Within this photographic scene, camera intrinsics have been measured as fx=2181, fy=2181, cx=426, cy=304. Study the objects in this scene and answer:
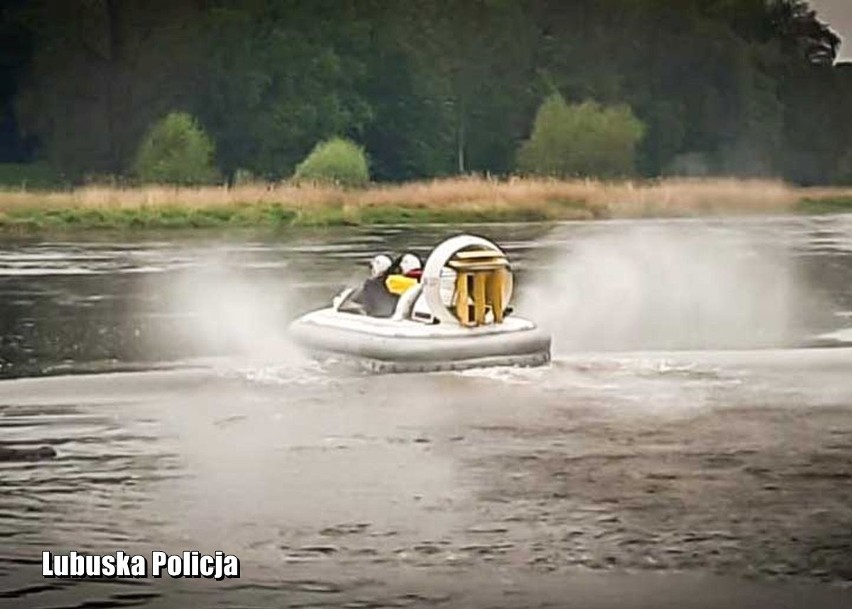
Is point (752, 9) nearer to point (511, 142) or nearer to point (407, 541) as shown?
point (511, 142)

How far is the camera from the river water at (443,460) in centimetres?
475

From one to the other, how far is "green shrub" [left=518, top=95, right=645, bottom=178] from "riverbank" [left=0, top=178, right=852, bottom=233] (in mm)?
169

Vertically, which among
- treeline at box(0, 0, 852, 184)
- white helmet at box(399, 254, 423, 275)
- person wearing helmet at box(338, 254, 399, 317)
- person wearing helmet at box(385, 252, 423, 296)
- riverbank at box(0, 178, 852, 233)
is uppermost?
treeline at box(0, 0, 852, 184)

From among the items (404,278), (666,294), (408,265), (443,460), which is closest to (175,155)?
(666,294)

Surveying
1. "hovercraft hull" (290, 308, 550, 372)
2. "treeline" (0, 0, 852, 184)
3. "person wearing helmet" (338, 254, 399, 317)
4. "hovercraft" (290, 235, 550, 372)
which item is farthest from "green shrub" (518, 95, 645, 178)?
"hovercraft hull" (290, 308, 550, 372)

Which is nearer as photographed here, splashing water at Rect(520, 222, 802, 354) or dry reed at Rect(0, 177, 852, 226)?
splashing water at Rect(520, 222, 802, 354)

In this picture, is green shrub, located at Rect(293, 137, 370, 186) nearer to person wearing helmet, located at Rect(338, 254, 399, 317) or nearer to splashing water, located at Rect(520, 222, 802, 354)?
splashing water, located at Rect(520, 222, 802, 354)

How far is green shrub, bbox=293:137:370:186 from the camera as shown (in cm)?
2320

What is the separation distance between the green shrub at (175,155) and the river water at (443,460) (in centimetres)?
1096

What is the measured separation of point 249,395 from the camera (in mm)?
8062

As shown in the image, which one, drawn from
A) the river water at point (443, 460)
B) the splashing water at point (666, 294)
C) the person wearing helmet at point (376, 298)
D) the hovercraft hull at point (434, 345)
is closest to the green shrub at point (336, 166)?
the splashing water at point (666, 294)

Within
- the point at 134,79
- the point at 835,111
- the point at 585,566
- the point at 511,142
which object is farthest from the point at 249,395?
the point at 134,79

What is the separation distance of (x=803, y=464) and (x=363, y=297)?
3.63 m

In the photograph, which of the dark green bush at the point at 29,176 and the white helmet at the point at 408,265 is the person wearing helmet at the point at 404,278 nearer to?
the white helmet at the point at 408,265
